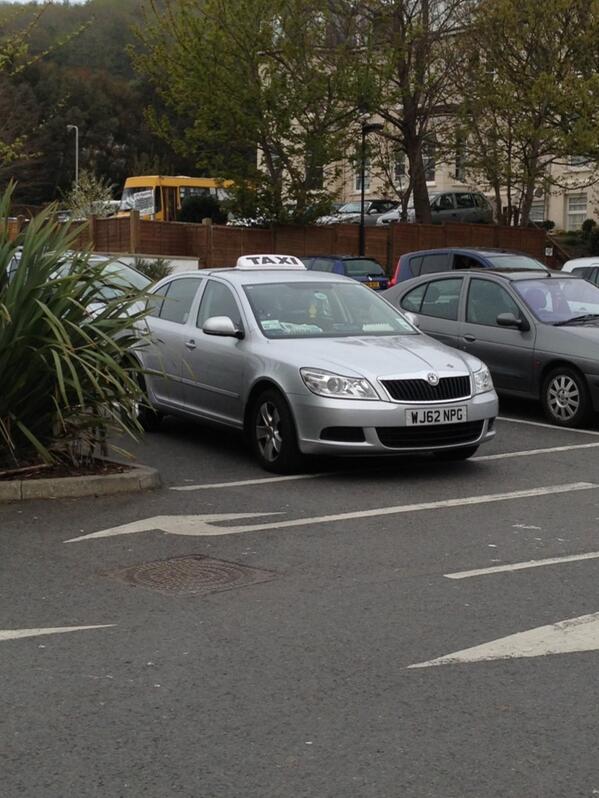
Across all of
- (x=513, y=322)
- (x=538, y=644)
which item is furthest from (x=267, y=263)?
(x=538, y=644)

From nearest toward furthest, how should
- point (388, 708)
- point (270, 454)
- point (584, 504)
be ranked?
point (388, 708) < point (584, 504) < point (270, 454)

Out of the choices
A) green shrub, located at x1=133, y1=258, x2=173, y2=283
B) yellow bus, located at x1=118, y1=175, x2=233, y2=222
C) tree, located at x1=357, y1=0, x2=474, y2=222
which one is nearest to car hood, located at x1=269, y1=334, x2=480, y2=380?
green shrub, located at x1=133, y1=258, x2=173, y2=283

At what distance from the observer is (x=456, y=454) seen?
11312mm

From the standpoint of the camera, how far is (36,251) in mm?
9672

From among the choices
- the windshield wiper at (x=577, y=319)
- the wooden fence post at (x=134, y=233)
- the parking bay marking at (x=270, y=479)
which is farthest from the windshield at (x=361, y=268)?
the parking bay marking at (x=270, y=479)

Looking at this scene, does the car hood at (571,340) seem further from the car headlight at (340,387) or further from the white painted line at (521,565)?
the white painted line at (521,565)

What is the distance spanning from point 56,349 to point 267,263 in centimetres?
440

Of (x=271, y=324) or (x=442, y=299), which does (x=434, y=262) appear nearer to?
(x=442, y=299)

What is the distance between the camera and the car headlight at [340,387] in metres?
10.3

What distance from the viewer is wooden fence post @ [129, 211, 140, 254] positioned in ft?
133

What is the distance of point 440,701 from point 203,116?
1413 inches

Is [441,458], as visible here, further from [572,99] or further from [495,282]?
[572,99]

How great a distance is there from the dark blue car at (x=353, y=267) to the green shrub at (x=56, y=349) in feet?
68.9

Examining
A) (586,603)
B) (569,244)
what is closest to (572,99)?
(569,244)
